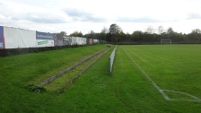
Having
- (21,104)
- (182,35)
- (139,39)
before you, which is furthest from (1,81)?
(182,35)

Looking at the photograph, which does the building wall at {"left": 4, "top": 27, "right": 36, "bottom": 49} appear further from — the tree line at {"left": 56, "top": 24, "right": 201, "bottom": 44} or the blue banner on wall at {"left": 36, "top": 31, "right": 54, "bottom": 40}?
the tree line at {"left": 56, "top": 24, "right": 201, "bottom": 44}

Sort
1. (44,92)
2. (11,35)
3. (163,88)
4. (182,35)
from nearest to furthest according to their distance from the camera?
(44,92) < (163,88) < (11,35) < (182,35)

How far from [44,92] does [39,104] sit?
1241 mm

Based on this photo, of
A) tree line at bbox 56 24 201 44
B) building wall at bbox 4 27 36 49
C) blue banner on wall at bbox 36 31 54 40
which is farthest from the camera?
tree line at bbox 56 24 201 44

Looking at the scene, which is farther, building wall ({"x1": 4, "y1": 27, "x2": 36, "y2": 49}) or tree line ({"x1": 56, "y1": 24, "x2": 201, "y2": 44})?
tree line ({"x1": 56, "y1": 24, "x2": 201, "y2": 44})

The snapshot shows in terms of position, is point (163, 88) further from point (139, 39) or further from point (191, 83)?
point (139, 39)

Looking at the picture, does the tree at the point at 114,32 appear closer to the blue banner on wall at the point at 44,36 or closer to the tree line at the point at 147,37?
the tree line at the point at 147,37

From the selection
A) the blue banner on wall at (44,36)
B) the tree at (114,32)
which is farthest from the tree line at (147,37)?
the blue banner on wall at (44,36)

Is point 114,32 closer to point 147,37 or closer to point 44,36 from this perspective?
point 147,37

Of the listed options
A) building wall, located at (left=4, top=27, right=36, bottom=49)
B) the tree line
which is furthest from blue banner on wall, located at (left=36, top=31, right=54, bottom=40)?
the tree line

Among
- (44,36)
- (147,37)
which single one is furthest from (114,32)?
(44,36)

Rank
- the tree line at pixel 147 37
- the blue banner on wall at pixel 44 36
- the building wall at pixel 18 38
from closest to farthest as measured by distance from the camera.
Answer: the building wall at pixel 18 38 < the blue banner on wall at pixel 44 36 < the tree line at pixel 147 37

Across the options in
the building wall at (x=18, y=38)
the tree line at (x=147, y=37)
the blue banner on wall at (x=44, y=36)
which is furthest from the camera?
the tree line at (x=147, y=37)

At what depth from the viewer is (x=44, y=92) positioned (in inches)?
283
